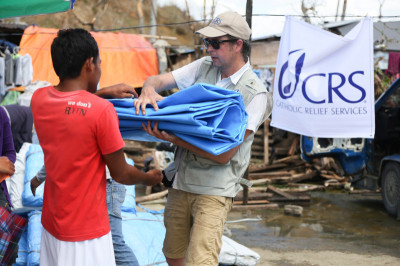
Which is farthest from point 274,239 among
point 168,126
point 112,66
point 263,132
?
point 112,66

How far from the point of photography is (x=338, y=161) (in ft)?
33.7

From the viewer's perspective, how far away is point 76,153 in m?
2.53

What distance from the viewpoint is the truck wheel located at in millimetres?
8820

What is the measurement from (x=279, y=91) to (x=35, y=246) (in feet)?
14.5

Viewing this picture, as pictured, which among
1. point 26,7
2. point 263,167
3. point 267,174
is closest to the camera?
point 26,7

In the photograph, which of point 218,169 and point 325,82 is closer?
point 218,169

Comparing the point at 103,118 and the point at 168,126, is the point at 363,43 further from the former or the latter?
the point at 103,118

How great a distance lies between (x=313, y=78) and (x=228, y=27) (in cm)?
476

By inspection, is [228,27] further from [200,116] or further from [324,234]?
[324,234]

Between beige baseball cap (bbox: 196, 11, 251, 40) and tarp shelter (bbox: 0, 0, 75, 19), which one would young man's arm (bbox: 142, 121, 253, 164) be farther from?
tarp shelter (bbox: 0, 0, 75, 19)

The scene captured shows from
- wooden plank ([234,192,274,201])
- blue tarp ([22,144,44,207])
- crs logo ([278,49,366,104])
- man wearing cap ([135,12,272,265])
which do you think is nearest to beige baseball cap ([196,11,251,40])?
man wearing cap ([135,12,272,265])

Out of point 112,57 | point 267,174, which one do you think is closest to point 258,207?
point 267,174

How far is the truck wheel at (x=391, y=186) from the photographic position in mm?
8820

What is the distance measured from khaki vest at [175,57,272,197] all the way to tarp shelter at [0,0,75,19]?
1.57m
